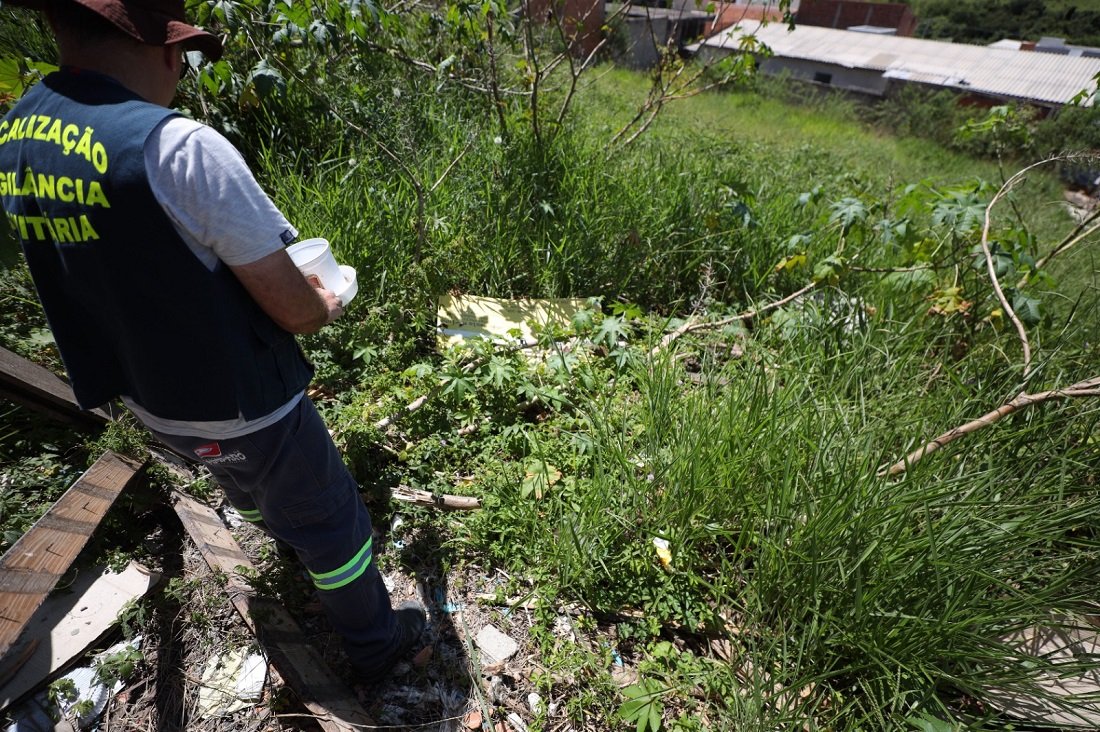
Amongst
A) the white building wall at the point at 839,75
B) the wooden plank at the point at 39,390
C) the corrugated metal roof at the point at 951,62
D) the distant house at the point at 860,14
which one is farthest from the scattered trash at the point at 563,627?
the distant house at the point at 860,14

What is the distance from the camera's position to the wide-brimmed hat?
1.07m

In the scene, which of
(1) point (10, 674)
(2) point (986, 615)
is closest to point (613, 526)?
(2) point (986, 615)

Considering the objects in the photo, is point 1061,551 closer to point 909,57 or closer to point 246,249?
point 246,249

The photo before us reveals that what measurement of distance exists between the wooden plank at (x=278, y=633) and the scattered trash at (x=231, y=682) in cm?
7

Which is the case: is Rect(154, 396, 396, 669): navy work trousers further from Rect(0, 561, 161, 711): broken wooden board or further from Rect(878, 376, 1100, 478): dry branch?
Rect(878, 376, 1100, 478): dry branch

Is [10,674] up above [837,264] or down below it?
below

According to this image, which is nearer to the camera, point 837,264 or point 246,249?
point 246,249

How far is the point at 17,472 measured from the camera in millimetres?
2123

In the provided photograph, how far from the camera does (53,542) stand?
1688mm

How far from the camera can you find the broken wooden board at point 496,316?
10.2ft

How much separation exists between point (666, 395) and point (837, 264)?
1.42 metres

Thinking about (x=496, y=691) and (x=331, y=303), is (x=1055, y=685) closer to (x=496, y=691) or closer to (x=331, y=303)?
(x=496, y=691)

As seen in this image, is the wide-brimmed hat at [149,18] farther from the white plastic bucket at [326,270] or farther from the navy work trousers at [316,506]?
the navy work trousers at [316,506]

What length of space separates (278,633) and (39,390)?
1.33m
